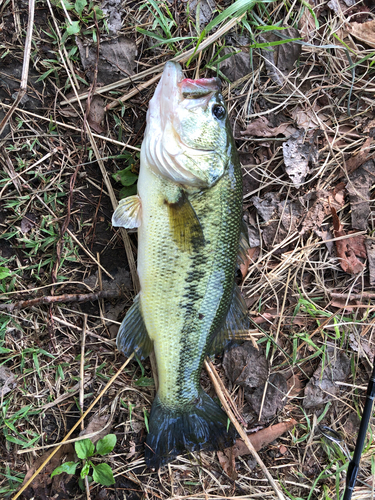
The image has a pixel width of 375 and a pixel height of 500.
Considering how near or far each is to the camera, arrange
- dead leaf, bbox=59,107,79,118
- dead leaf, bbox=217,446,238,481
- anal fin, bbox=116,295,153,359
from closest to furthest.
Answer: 1. anal fin, bbox=116,295,153,359
2. dead leaf, bbox=59,107,79,118
3. dead leaf, bbox=217,446,238,481

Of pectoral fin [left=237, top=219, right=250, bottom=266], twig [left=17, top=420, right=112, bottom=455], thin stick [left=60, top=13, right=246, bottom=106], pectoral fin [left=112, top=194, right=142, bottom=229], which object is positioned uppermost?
thin stick [left=60, top=13, right=246, bottom=106]

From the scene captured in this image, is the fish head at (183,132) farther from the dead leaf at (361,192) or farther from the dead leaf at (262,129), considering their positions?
the dead leaf at (361,192)

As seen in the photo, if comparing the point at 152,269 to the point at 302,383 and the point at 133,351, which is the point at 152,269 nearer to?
the point at 133,351

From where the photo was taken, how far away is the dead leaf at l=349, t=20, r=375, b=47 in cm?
279

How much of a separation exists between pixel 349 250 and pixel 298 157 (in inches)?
37.4

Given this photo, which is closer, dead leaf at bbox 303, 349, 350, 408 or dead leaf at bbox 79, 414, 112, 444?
dead leaf at bbox 79, 414, 112, 444

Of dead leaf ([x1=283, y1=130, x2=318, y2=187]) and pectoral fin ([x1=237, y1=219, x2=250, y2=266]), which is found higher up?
dead leaf ([x1=283, y1=130, x2=318, y2=187])

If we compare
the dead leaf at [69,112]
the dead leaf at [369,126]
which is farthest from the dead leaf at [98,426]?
the dead leaf at [369,126]

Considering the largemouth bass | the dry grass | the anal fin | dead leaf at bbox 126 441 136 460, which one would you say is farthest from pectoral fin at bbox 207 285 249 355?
dead leaf at bbox 126 441 136 460

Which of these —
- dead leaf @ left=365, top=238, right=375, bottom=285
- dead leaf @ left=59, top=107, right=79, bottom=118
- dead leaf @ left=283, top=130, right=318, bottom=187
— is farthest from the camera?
dead leaf @ left=365, top=238, right=375, bottom=285

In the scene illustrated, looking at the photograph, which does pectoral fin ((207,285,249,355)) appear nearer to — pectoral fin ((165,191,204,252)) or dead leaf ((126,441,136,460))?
pectoral fin ((165,191,204,252))

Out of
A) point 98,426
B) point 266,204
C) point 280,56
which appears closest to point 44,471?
point 98,426

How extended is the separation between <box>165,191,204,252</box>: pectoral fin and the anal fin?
1.91ft

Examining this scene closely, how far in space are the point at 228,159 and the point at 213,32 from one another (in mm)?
Result: 1175
